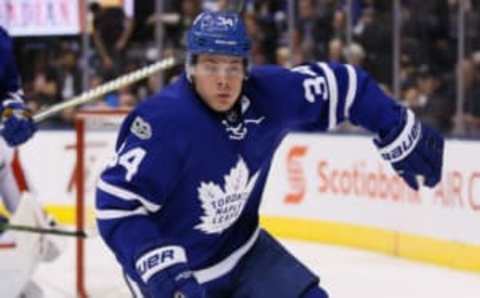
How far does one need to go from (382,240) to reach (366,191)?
0.95 ft

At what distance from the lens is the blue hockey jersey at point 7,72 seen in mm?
5797

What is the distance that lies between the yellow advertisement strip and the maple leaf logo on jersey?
3670 mm

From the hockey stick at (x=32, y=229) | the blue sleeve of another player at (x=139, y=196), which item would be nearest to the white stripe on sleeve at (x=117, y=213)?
the blue sleeve of another player at (x=139, y=196)

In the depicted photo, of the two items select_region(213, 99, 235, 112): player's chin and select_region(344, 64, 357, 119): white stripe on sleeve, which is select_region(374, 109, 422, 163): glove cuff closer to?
select_region(344, 64, 357, 119): white stripe on sleeve

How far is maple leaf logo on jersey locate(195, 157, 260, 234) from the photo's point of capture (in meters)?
3.23

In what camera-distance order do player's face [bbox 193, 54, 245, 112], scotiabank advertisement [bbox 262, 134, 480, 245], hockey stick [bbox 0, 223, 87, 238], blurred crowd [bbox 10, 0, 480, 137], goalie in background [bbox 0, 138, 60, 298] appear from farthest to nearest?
blurred crowd [bbox 10, 0, 480, 137]
scotiabank advertisement [bbox 262, 134, 480, 245]
goalie in background [bbox 0, 138, 60, 298]
hockey stick [bbox 0, 223, 87, 238]
player's face [bbox 193, 54, 245, 112]

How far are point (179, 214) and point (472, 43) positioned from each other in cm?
467

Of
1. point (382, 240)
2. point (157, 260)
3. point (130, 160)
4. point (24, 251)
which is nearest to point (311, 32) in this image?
point (382, 240)

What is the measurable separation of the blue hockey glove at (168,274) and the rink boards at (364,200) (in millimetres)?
3977

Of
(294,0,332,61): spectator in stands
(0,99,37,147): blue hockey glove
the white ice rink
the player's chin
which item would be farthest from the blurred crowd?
the player's chin

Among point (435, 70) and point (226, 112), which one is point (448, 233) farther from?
point (226, 112)

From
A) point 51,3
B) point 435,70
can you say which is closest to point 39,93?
point 51,3

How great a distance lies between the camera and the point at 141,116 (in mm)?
3119

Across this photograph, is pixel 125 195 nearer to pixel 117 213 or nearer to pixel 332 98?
pixel 117 213
